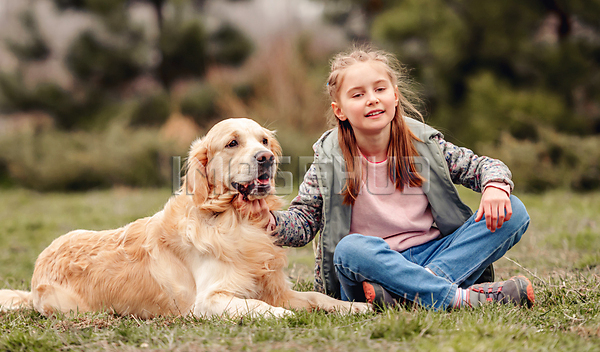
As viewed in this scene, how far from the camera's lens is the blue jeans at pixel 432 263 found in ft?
7.38

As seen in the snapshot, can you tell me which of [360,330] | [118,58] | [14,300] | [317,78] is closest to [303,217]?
[360,330]

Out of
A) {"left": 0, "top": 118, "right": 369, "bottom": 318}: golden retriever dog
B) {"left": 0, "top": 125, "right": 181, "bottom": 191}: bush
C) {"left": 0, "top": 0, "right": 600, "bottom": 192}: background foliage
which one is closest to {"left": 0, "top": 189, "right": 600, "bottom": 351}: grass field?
{"left": 0, "top": 118, "right": 369, "bottom": 318}: golden retriever dog

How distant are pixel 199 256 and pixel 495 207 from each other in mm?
1431

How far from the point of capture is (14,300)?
9.30 feet

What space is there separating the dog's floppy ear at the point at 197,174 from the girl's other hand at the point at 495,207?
1.34 metres

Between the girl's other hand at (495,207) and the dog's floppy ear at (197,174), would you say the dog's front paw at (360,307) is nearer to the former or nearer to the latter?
the girl's other hand at (495,207)

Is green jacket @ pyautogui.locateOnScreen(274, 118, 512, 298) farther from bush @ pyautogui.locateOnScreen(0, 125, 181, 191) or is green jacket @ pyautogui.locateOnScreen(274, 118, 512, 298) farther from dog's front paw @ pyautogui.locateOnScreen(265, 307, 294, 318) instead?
bush @ pyautogui.locateOnScreen(0, 125, 181, 191)

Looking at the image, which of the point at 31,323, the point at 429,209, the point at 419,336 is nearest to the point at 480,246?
the point at 429,209

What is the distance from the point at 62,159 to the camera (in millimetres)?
11133

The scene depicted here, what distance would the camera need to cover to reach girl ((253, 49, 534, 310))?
7.43 ft

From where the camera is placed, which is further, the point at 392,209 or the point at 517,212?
the point at 392,209

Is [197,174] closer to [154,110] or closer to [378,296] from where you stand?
[378,296]

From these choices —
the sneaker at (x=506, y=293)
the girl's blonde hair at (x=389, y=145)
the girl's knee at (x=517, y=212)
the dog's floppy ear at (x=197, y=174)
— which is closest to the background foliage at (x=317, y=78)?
the girl's blonde hair at (x=389, y=145)

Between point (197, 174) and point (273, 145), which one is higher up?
point (273, 145)
